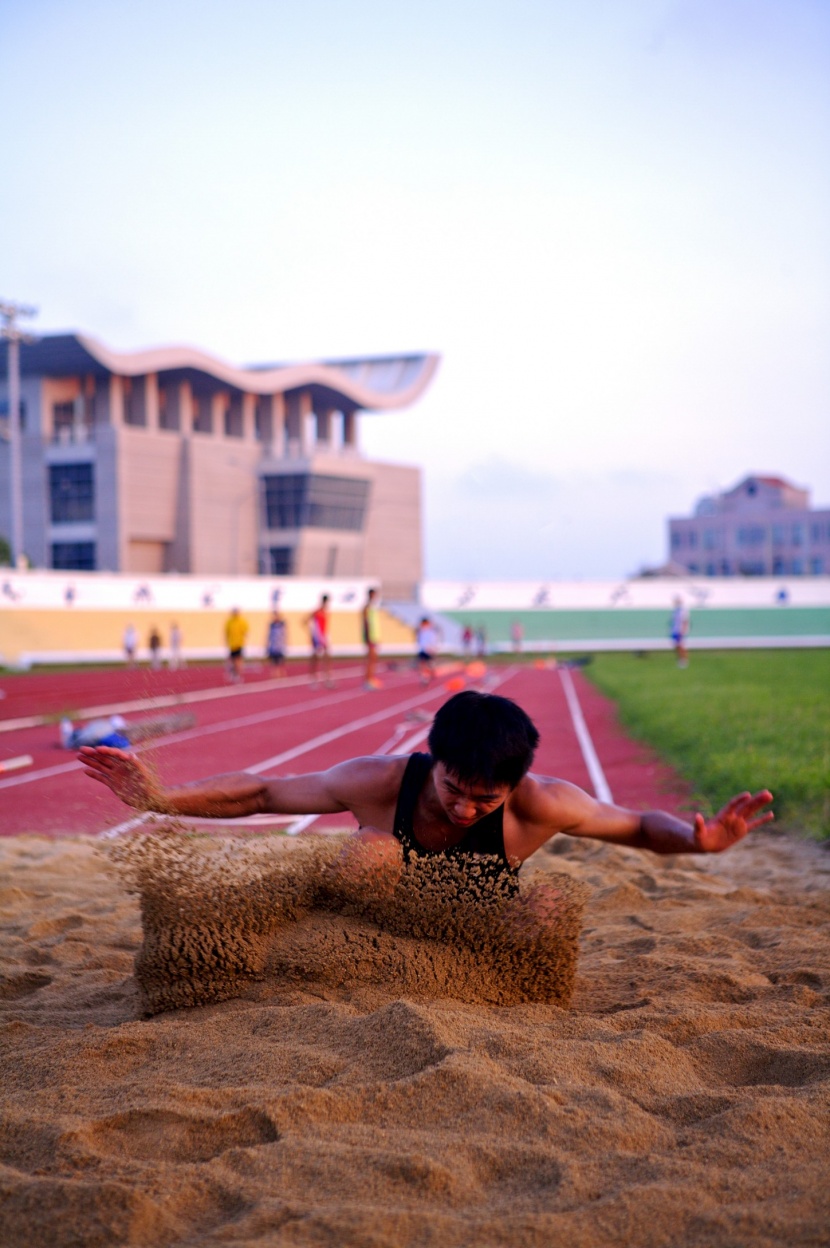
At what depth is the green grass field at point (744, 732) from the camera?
311 inches

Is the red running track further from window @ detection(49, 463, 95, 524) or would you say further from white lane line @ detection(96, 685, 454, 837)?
window @ detection(49, 463, 95, 524)

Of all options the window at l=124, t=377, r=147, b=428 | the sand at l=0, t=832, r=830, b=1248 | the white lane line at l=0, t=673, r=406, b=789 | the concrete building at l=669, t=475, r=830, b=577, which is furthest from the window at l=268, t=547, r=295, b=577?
the sand at l=0, t=832, r=830, b=1248

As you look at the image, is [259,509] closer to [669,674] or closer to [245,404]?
[245,404]

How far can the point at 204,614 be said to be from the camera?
42.3 metres

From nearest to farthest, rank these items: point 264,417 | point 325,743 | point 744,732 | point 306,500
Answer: point 744,732 → point 325,743 → point 306,500 → point 264,417

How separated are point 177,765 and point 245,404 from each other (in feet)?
212

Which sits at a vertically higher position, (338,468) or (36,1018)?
(338,468)

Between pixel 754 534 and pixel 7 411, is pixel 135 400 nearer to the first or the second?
pixel 7 411

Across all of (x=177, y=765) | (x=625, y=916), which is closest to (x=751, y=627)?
(x=177, y=765)

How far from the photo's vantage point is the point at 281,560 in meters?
73.0

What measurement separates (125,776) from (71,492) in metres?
65.8

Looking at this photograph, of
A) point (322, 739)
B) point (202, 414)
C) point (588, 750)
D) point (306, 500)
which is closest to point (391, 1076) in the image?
point (588, 750)

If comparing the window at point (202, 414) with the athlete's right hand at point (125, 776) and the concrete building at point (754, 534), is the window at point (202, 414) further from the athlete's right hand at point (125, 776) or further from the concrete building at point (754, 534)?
the athlete's right hand at point (125, 776)

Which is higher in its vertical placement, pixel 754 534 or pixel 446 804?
pixel 754 534
